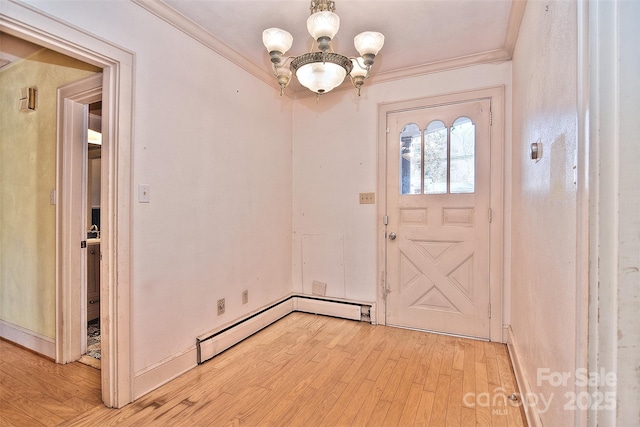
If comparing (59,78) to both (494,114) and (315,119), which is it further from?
(494,114)

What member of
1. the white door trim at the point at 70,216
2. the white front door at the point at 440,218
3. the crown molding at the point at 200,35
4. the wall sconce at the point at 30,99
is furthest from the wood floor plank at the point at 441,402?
the wall sconce at the point at 30,99

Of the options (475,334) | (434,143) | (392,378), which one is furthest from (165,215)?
(475,334)

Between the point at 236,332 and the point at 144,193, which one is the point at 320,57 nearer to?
the point at 144,193

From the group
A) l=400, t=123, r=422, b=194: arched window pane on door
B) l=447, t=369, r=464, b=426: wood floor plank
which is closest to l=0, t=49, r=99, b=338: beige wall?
l=400, t=123, r=422, b=194: arched window pane on door

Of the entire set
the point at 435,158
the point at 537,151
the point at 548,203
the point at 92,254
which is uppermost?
the point at 435,158

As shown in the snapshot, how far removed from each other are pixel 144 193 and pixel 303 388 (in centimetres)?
162

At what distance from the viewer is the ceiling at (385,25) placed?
197 centimetres

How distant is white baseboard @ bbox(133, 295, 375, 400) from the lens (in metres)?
1.93

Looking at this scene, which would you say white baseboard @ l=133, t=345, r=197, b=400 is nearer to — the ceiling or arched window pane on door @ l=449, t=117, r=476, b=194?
the ceiling

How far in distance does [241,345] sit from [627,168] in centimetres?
264

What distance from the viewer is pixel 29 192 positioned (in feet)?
8.11

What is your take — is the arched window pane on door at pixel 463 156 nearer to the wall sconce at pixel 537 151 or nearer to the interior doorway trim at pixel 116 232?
the wall sconce at pixel 537 151

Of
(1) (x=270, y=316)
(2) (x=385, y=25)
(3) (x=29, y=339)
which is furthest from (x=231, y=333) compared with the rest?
(2) (x=385, y=25)

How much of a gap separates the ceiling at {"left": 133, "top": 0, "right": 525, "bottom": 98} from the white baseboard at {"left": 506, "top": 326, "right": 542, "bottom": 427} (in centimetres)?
229
